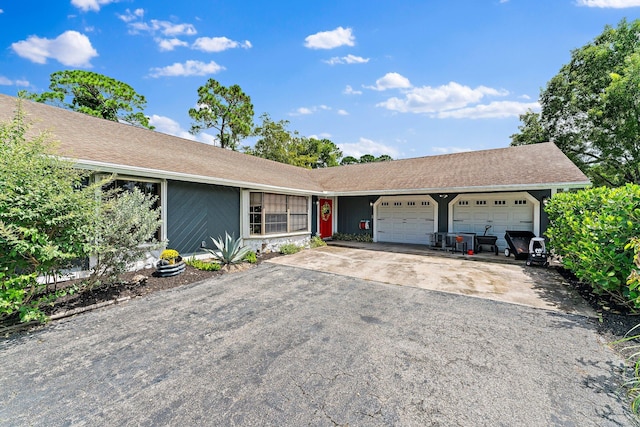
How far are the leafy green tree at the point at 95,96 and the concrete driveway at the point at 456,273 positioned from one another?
20358 mm

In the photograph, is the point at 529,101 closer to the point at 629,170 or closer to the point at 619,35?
the point at 619,35

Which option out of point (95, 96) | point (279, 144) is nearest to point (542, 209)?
point (279, 144)

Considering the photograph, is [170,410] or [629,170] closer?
[170,410]

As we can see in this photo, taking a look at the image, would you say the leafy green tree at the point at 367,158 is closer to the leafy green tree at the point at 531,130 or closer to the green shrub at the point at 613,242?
the leafy green tree at the point at 531,130

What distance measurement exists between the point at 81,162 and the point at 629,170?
2679 cm

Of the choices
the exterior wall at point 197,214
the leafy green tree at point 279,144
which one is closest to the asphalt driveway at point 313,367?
the exterior wall at point 197,214

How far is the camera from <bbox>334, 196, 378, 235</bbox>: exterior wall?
13055mm

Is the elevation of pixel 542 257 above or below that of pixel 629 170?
below

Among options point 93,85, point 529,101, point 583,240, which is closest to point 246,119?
point 93,85

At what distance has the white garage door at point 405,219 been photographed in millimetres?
11748

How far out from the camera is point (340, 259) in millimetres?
8812

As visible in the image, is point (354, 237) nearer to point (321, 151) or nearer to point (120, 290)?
point (120, 290)

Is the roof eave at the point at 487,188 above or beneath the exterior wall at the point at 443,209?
above

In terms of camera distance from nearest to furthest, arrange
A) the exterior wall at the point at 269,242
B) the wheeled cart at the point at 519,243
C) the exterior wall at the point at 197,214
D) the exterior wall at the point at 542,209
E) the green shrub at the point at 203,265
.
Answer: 1. the green shrub at the point at 203,265
2. the exterior wall at the point at 197,214
3. the wheeled cart at the point at 519,243
4. the exterior wall at the point at 542,209
5. the exterior wall at the point at 269,242
